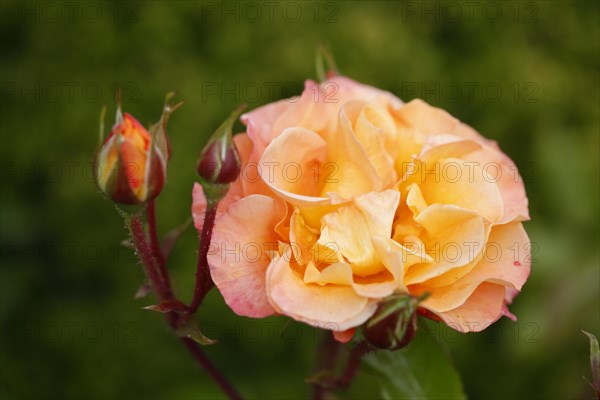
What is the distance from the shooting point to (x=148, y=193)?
666 mm

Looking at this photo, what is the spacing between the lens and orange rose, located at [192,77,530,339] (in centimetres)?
65

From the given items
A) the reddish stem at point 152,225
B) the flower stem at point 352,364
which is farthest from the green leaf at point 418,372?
the reddish stem at point 152,225

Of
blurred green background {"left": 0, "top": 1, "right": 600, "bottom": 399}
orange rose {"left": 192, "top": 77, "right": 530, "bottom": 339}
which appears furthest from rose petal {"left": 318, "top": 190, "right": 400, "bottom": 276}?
blurred green background {"left": 0, "top": 1, "right": 600, "bottom": 399}

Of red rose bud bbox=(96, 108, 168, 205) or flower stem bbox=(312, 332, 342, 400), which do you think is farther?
flower stem bbox=(312, 332, 342, 400)

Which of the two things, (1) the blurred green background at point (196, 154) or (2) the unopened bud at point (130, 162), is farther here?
(1) the blurred green background at point (196, 154)

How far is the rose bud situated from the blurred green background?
706mm

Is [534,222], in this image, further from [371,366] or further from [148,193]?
[148,193]

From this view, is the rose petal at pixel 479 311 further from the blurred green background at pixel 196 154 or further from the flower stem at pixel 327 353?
the blurred green background at pixel 196 154

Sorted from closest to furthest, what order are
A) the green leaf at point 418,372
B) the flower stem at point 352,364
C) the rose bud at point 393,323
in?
the rose bud at point 393,323
the flower stem at point 352,364
the green leaf at point 418,372

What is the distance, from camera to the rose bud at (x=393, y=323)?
1.99 feet

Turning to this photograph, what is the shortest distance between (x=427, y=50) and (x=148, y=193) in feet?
3.13

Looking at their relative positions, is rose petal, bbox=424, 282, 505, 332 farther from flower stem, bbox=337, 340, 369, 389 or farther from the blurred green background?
the blurred green background

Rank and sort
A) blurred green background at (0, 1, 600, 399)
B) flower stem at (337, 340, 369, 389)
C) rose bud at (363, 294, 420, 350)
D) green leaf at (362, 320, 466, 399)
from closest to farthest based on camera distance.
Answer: rose bud at (363, 294, 420, 350), flower stem at (337, 340, 369, 389), green leaf at (362, 320, 466, 399), blurred green background at (0, 1, 600, 399)

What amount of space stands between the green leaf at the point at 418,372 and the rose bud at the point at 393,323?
21 centimetres
